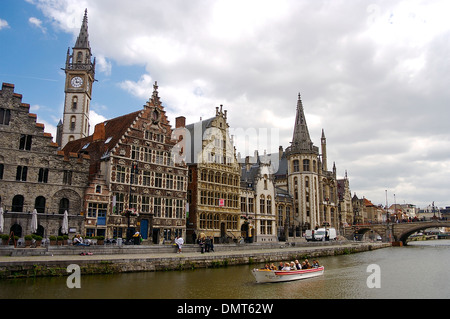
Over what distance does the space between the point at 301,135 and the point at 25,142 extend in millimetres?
58962

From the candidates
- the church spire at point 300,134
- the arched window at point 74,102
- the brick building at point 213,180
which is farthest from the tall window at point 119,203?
the church spire at point 300,134

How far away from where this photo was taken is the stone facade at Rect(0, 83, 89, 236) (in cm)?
3459

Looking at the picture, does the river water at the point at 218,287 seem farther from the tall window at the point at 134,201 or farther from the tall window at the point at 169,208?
the tall window at the point at 169,208

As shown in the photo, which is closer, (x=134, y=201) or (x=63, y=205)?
(x=63, y=205)

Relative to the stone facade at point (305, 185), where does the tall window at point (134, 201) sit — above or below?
below

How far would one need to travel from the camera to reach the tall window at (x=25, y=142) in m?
35.8

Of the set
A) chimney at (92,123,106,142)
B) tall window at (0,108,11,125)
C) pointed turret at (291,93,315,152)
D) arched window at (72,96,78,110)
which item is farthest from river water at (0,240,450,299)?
pointed turret at (291,93,315,152)

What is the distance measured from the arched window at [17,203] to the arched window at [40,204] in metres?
1.19

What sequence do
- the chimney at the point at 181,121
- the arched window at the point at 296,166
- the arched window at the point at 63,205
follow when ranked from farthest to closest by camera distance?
1. the arched window at the point at 296,166
2. the chimney at the point at 181,121
3. the arched window at the point at 63,205

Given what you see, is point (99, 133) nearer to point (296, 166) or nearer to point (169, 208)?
point (169, 208)

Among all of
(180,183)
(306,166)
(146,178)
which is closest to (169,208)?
(180,183)

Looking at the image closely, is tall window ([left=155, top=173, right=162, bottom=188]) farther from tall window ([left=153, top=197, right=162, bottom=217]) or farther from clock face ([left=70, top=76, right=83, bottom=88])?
clock face ([left=70, top=76, right=83, bottom=88])

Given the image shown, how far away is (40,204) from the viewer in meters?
36.0

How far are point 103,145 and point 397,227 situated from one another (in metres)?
66.2
